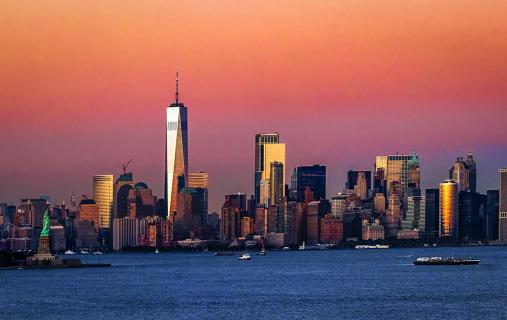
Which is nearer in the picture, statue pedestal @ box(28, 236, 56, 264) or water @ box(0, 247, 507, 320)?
water @ box(0, 247, 507, 320)

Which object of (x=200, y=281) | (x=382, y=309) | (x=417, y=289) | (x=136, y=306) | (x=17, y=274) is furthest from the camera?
(x=17, y=274)

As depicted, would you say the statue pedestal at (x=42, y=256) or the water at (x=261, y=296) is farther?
the statue pedestal at (x=42, y=256)

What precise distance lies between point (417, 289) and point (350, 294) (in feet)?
29.8

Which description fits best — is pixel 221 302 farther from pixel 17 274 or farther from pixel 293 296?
pixel 17 274

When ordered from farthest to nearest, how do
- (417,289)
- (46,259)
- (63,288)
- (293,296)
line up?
(46,259), (63,288), (417,289), (293,296)

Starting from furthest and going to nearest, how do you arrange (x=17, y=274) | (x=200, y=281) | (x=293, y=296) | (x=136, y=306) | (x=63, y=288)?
(x=17, y=274)
(x=200, y=281)
(x=63, y=288)
(x=293, y=296)
(x=136, y=306)

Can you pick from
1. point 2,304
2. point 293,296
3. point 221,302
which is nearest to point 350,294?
point 293,296

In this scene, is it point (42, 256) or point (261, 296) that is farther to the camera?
point (42, 256)

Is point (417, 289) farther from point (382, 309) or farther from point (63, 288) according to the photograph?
point (63, 288)

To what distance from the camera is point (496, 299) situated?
363 ft

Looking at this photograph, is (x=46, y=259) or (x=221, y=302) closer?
(x=221, y=302)

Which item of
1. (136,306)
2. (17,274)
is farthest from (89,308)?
(17,274)

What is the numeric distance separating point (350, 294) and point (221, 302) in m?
15.1

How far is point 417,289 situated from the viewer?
5039 inches
